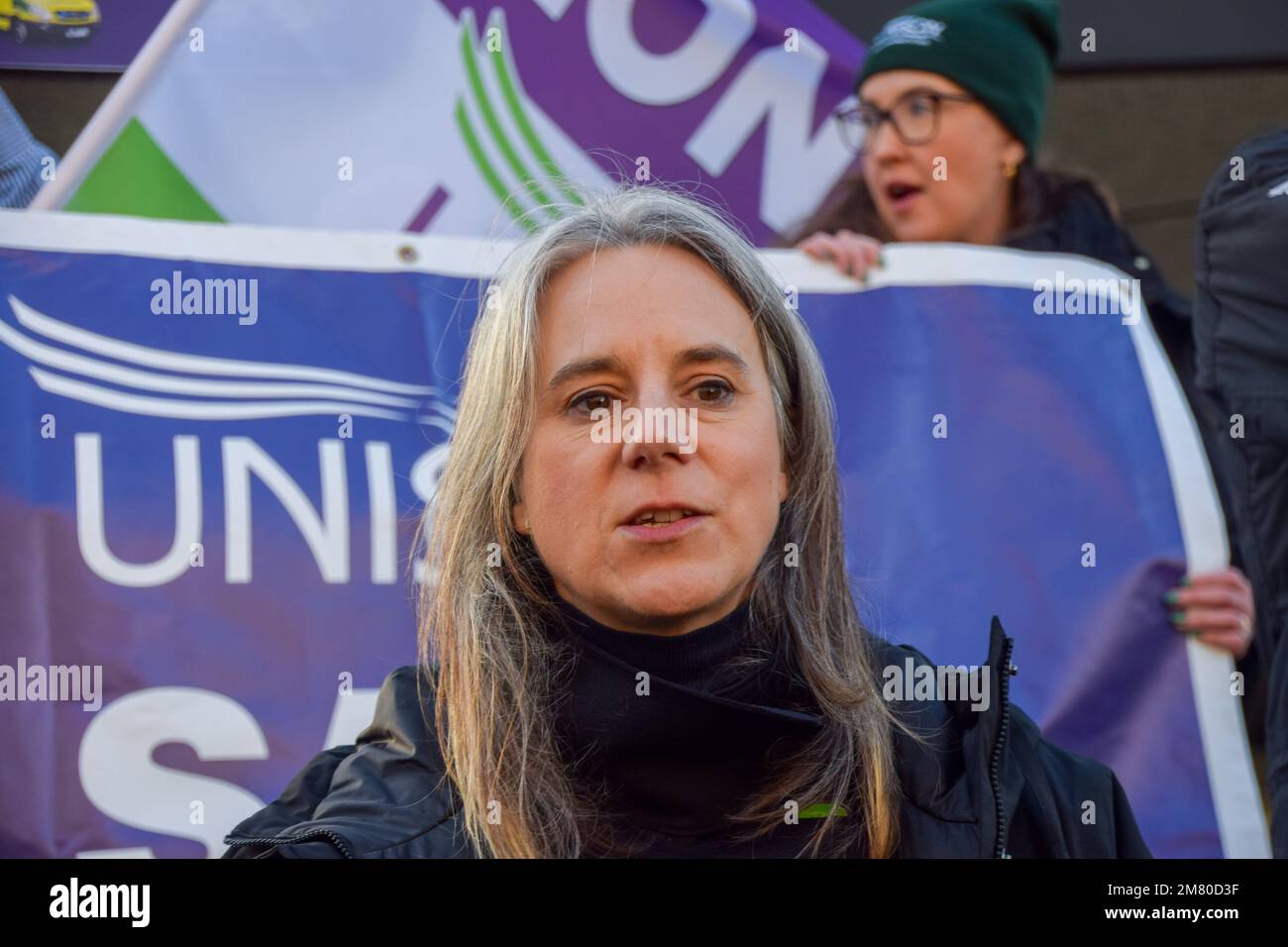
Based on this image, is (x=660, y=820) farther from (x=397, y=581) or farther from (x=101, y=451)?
(x=101, y=451)

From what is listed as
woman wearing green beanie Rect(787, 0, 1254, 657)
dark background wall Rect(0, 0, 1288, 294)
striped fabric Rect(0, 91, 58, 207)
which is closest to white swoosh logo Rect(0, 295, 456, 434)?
striped fabric Rect(0, 91, 58, 207)

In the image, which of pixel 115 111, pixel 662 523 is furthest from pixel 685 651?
pixel 115 111

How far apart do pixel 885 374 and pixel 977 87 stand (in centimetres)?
48

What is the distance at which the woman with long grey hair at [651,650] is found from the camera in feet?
5.61

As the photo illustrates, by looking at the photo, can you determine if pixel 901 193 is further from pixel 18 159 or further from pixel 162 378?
pixel 18 159

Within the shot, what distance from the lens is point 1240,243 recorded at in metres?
2.20

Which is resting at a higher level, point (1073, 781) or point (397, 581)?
point (397, 581)

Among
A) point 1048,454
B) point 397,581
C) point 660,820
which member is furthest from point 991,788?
point 397,581

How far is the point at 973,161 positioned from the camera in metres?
2.44

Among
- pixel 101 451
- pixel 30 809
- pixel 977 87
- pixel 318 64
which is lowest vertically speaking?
pixel 30 809

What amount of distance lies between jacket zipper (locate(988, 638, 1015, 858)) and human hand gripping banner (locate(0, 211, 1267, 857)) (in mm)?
A: 532

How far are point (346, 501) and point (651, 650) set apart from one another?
0.74 metres

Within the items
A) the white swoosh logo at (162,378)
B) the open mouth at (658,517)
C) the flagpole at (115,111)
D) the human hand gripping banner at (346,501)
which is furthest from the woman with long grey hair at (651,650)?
the flagpole at (115,111)

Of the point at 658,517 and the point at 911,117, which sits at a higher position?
the point at 911,117
